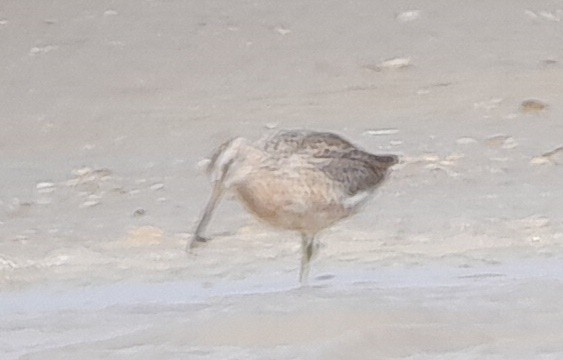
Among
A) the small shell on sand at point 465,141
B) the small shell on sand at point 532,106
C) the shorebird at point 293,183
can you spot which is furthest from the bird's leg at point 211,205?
the small shell on sand at point 532,106

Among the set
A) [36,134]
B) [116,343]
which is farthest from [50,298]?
[36,134]

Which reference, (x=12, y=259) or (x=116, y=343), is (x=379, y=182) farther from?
(x=116, y=343)

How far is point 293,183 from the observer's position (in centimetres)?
700

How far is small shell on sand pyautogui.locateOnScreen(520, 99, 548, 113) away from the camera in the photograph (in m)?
9.90

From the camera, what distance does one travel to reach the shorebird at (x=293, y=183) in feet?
22.9

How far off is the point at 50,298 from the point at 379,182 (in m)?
1.47

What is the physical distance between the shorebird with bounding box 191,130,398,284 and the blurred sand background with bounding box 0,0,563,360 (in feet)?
0.67

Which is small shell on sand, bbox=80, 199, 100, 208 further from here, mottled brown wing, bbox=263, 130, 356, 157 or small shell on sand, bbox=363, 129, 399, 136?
small shell on sand, bbox=363, 129, 399, 136

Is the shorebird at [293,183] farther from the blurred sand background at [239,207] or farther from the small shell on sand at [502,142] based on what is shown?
the small shell on sand at [502,142]

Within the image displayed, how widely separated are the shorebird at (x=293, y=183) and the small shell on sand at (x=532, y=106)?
2.88m

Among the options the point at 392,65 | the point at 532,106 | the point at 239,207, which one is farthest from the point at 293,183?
the point at 392,65

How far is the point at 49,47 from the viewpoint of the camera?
11.3 meters

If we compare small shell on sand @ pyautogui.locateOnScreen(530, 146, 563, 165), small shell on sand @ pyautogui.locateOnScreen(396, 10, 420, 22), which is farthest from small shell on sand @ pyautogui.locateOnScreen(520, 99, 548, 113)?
small shell on sand @ pyautogui.locateOnScreen(396, 10, 420, 22)

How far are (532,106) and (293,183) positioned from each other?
10.6 feet
